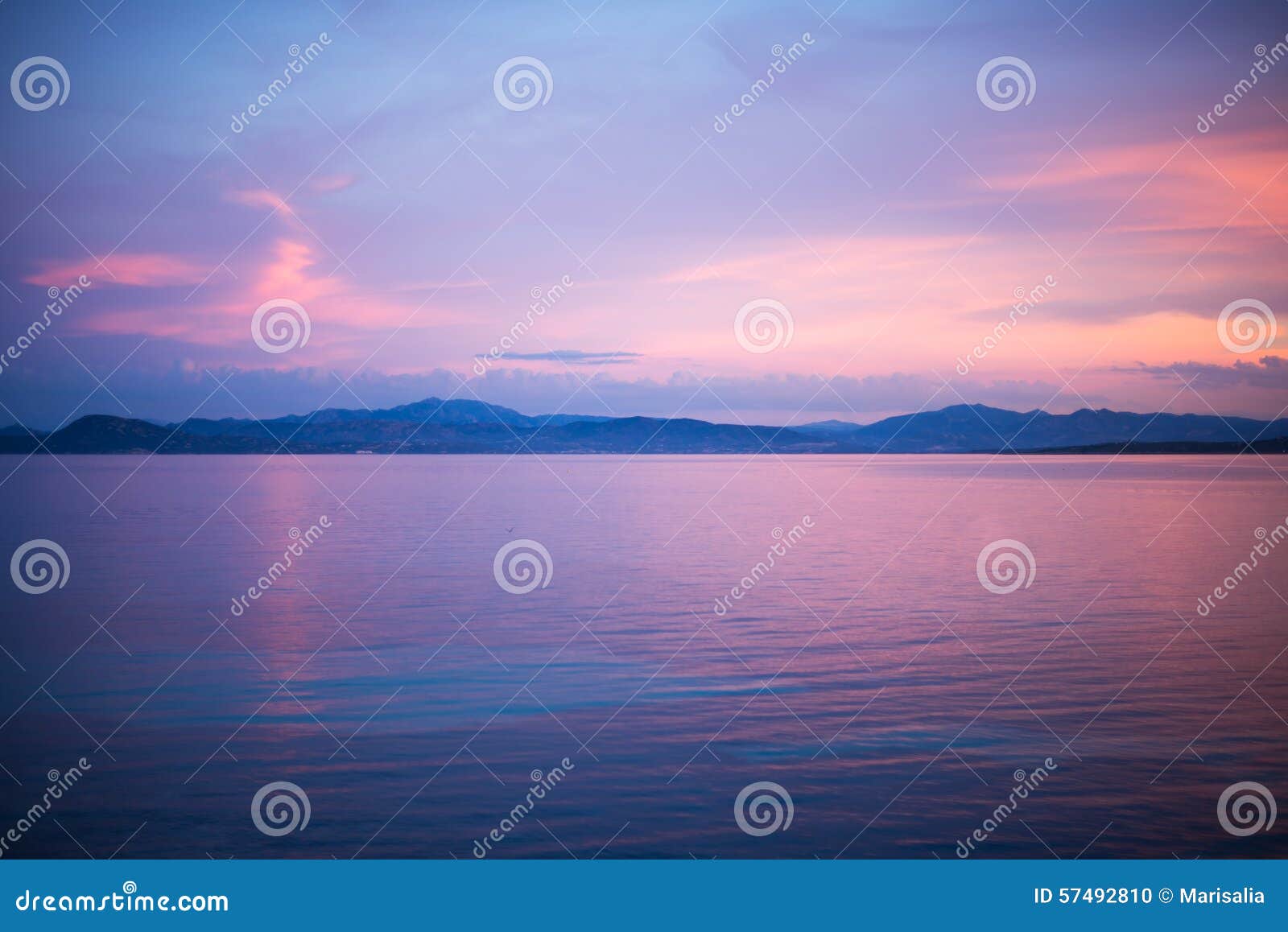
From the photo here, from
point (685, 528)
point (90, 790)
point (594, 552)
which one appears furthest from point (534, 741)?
point (685, 528)

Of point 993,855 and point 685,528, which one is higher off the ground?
point 685,528

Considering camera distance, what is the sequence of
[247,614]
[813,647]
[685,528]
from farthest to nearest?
1. [685,528]
2. [247,614]
3. [813,647]

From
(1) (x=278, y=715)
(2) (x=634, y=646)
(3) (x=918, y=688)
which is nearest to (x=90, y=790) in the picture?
(1) (x=278, y=715)

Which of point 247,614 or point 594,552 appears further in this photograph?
point 594,552

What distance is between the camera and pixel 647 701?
42.4 ft

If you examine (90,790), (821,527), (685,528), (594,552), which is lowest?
(90,790)

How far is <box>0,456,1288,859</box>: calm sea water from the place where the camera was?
9203 millimetres

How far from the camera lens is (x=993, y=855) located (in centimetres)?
877

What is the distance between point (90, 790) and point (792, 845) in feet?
22.7

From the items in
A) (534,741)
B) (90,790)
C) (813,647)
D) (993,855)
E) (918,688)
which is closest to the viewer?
(993,855)

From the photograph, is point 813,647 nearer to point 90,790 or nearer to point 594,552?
point 90,790

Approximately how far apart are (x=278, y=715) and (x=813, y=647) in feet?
26.2

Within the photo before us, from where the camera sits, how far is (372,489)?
63.3m

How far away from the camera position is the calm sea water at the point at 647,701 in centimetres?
920
